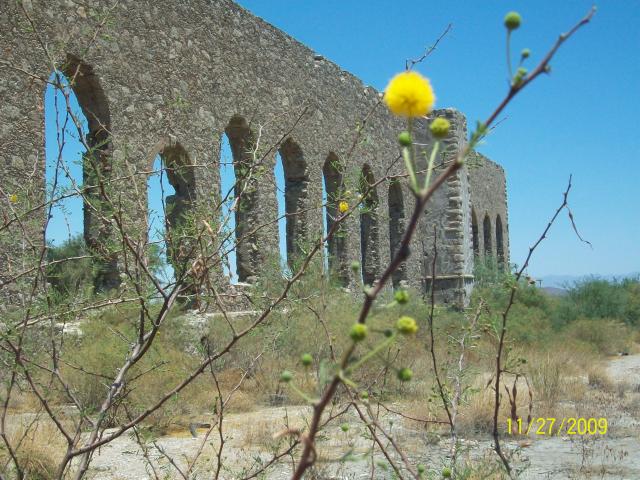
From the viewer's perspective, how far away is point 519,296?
16812mm

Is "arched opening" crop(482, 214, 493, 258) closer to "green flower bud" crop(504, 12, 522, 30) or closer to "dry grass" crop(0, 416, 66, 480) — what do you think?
"dry grass" crop(0, 416, 66, 480)

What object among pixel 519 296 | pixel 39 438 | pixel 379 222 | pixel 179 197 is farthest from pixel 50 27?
pixel 519 296

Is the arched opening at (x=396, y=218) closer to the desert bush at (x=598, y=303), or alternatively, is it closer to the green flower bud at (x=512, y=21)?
the desert bush at (x=598, y=303)

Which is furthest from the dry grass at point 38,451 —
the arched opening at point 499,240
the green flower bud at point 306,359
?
the arched opening at point 499,240

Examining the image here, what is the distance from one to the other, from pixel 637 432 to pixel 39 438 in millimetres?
4779

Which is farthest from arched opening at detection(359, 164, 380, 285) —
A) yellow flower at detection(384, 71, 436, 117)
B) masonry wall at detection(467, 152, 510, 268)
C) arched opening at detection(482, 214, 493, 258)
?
yellow flower at detection(384, 71, 436, 117)

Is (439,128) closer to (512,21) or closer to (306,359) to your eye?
(512,21)

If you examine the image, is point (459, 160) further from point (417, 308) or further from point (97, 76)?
point (417, 308)

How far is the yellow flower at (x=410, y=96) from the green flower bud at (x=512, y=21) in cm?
12

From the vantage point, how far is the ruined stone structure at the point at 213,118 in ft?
23.5

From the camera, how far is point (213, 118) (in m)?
10.1

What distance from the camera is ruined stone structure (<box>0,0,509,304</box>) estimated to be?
7152 mm

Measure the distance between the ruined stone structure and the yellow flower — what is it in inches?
84.4

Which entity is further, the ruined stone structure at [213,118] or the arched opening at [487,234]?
the arched opening at [487,234]
